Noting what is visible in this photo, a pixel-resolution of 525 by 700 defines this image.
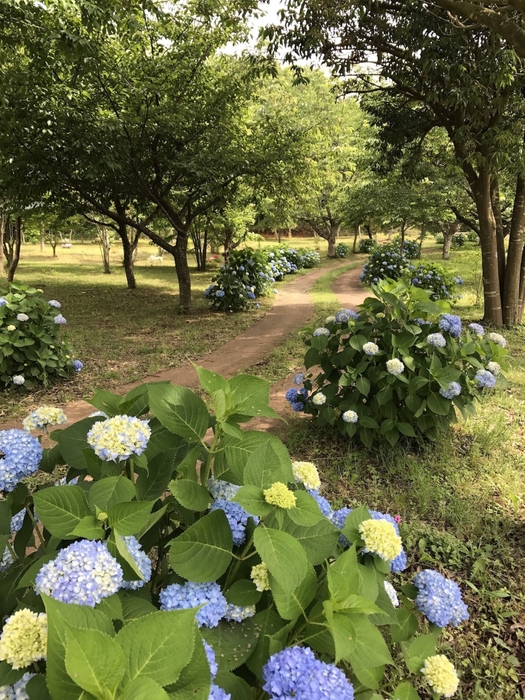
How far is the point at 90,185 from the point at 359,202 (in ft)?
27.2

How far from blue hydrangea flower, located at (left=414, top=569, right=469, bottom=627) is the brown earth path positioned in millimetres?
3063

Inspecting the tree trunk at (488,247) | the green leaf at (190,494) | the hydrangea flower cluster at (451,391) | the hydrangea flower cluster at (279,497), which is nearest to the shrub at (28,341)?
the hydrangea flower cluster at (451,391)

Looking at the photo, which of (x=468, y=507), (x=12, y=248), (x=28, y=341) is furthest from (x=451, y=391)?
(x=12, y=248)

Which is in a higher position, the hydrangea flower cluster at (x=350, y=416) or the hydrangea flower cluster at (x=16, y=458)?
the hydrangea flower cluster at (x=16, y=458)

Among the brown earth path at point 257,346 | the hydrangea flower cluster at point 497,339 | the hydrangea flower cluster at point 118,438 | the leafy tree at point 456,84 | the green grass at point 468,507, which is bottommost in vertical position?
the green grass at point 468,507

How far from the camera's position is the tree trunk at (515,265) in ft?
24.7

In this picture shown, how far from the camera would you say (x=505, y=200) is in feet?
50.2

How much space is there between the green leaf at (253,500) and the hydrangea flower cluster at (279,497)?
1 cm

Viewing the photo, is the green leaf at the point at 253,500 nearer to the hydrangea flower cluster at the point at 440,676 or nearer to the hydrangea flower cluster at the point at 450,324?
the hydrangea flower cluster at the point at 440,676

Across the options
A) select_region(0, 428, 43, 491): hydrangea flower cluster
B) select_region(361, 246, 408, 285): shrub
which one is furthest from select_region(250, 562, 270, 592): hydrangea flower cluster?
select_region(361, 246, 408, 285): shrub

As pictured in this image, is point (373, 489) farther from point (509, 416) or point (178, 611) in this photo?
point (178, 611)

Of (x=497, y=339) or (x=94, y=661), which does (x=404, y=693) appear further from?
(x=497, y=339)

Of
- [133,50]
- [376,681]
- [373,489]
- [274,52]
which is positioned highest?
[133,50]

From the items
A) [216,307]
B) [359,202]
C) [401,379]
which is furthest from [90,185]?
[401,379]
